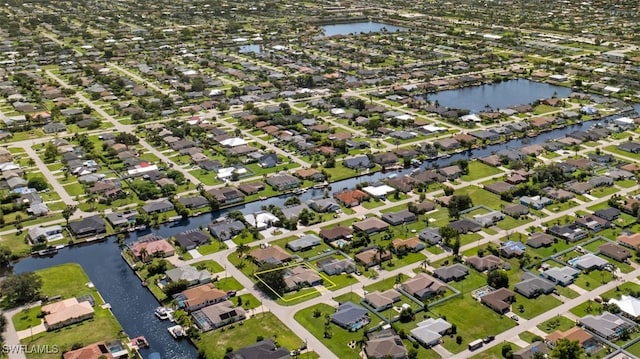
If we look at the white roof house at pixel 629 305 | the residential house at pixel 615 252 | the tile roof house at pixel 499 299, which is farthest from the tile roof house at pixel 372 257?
the residential house at pixel 615 252

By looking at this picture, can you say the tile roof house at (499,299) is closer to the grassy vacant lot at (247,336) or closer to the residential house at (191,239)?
the grassy vacant lot at (247,336)

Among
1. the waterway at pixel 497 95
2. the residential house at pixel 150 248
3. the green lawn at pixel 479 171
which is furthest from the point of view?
the waterway at pixel 497 95

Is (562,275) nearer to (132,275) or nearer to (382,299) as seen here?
(382,299)

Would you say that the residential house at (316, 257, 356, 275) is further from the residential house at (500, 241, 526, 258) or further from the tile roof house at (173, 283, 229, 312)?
the residential house at (500, 241, 526, 258)

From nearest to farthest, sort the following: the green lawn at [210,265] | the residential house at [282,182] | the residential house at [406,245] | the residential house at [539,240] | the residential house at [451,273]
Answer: the residential house at [451,273] → the green lawn at [210,265] → the residential house at [406,245] → the residential house at [539,240] → the residential house at [282,182]

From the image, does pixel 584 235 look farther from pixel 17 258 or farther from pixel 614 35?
pixel 614 35

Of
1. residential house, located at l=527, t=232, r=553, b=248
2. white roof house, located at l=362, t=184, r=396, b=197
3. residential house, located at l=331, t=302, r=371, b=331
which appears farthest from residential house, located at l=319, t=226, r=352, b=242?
residential house, located at l=527, t=232, r=553, b=248

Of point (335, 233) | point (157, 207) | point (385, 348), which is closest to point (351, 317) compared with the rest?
point (385, 348)
